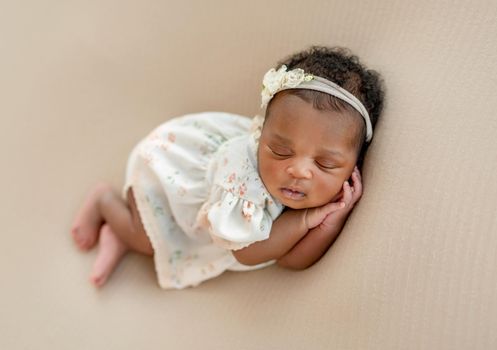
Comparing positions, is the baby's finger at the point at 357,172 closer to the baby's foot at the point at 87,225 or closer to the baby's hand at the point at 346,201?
the baby's hand at the point at 346,201

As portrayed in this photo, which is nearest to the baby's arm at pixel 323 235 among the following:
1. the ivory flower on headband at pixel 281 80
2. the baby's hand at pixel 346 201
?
the baby's hand at pixel 346 201

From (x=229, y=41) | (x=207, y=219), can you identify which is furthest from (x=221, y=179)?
(x=229, y=41)

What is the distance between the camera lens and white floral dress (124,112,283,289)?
1.27 m

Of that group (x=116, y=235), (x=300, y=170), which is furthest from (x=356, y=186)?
(x=116, y=235)

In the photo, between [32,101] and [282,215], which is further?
[32,101]

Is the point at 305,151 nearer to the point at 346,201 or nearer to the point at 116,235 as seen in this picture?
the point at 346,201

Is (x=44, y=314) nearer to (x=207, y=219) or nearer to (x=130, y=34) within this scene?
(x=207, y=219)

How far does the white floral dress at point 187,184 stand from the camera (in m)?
1.27

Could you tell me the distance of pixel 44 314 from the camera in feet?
4.28

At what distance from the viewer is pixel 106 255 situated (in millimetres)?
1395

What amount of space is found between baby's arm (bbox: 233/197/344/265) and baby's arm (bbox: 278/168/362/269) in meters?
0.01

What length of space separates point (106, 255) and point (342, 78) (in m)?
0.74

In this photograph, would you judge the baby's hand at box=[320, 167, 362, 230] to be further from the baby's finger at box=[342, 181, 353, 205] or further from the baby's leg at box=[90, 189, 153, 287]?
the baby's leg at box=[90, 189, 153, 287]

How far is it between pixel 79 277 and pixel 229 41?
0.73 meters
